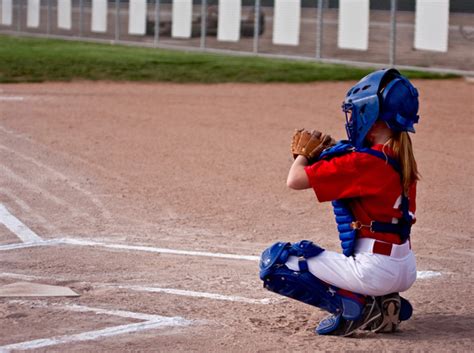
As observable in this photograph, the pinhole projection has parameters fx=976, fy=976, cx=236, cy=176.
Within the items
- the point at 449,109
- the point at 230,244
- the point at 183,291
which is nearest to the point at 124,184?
the point at 230,244

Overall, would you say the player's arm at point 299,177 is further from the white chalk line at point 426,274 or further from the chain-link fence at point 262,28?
the chain-link fence at point 262,28

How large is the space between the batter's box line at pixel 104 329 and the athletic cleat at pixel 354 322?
655mm

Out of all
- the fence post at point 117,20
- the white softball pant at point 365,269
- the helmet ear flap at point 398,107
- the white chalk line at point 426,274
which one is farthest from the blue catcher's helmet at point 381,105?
the fence post at point 117,20

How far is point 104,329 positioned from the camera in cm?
445

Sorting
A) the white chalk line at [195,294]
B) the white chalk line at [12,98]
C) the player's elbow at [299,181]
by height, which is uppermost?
the player's elbow at [299,181]

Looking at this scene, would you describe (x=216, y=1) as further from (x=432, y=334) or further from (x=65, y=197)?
(x=432, y=334)

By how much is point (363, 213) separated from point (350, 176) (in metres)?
0.22

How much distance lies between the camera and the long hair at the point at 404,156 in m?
4.39

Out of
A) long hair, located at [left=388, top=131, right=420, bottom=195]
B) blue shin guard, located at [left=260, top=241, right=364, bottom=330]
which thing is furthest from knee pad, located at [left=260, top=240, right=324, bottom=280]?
long hair, located at [left=388, top=131, right=420, bottom=195]

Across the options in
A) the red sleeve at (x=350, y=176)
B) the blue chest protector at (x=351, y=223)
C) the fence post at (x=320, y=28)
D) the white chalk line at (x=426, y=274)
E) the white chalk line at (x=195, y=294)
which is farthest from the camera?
the fence post at (x=320, y=28)

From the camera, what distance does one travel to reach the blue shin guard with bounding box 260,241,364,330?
4469mm

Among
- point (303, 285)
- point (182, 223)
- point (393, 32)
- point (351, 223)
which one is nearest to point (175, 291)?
point (303, 285)

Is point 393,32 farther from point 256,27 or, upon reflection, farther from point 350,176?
point 350,176

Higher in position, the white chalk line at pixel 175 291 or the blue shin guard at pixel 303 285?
the blue shin guard at pixel 303 285
